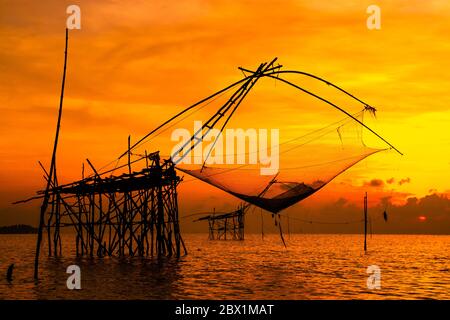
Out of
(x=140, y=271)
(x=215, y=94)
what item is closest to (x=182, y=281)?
(x=140, y=271)

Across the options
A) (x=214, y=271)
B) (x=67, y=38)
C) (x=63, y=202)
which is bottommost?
(x=214, y=271)

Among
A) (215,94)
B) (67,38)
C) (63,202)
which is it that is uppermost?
(67,38)

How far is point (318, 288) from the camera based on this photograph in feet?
60.7

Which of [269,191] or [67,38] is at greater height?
[67,38]

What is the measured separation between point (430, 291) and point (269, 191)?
6.30 metres

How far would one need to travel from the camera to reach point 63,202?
27312 mm

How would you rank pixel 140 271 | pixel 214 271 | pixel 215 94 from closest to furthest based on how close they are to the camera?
pixel 215 94 < pixel 140 271 < pixel 214 271
